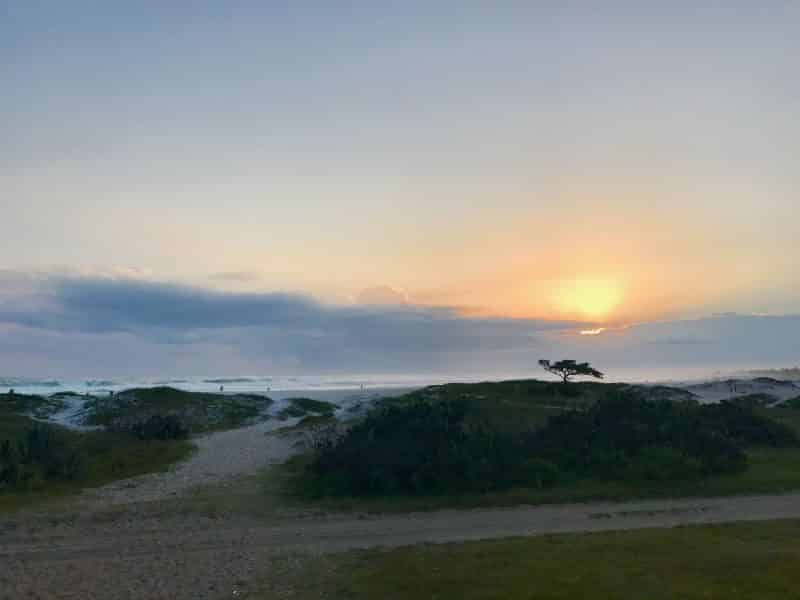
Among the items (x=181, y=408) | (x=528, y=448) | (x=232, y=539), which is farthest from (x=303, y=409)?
(x=232, y=539)

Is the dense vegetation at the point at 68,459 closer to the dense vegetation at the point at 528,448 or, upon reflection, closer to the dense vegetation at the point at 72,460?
the dense vegetation at the point at 72,460

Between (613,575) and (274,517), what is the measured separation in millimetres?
9474

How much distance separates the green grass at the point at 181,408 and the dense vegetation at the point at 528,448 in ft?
68.8

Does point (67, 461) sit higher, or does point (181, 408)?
point (181, 408)

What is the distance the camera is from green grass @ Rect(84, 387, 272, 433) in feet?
145

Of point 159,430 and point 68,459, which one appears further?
point 159,430

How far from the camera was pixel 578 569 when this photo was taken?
37.8 ft

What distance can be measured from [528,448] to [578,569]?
38.4 feet

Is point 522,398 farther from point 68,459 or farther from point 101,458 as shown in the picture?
point 68,459

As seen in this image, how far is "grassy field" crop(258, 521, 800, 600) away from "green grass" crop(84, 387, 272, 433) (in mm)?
30129

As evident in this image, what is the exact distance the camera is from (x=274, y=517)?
58.7 ft

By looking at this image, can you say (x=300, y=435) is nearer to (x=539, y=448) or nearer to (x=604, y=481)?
(x=539, y=448)

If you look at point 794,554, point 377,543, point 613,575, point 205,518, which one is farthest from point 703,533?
point 205,518

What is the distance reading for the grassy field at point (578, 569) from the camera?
1018cm
